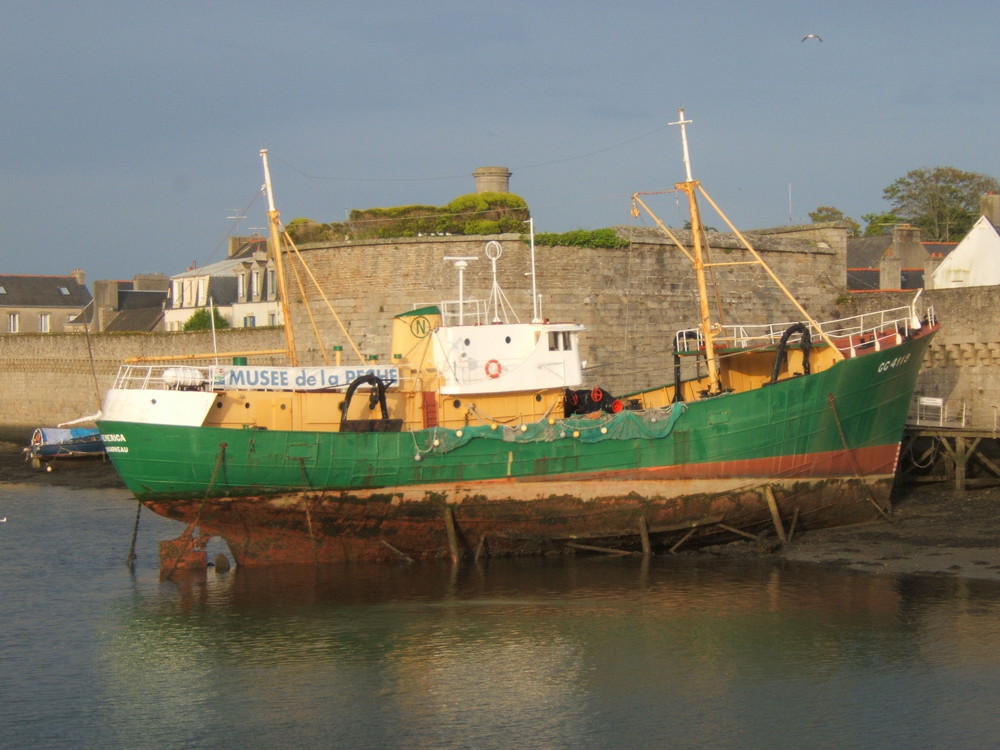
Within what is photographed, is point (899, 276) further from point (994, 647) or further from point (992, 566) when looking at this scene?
point (994, 647)

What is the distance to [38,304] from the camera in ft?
229

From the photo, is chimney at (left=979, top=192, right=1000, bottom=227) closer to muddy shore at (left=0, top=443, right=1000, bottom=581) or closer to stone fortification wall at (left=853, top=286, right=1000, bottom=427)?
stone fortification wall at (left=853, top=286, right=1000, bottom=427)

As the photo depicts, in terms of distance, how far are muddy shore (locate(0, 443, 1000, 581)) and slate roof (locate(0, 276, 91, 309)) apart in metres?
56.0

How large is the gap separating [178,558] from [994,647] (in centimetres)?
1378

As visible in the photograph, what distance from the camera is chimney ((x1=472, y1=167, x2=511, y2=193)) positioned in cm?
3253

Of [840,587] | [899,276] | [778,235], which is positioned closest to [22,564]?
[840,587]

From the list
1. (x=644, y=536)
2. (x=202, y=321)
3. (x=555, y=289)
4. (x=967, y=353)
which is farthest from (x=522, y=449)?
(x=202, y=321)

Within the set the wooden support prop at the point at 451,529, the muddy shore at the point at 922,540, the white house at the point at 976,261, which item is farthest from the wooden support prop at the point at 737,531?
the white house at the point at 976,261

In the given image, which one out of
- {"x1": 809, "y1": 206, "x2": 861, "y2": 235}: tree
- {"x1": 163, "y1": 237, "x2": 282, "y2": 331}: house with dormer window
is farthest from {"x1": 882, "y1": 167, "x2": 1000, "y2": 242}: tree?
{"x1": 163, "y1": 237, "x2": 282, "y2": 331}: house with dormer window

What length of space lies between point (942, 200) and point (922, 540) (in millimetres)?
53961

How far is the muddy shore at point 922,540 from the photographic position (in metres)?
20.5

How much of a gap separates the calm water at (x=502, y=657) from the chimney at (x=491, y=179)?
517 inches

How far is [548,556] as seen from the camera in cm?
2281

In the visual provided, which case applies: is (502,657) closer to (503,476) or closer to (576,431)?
(503,476)
